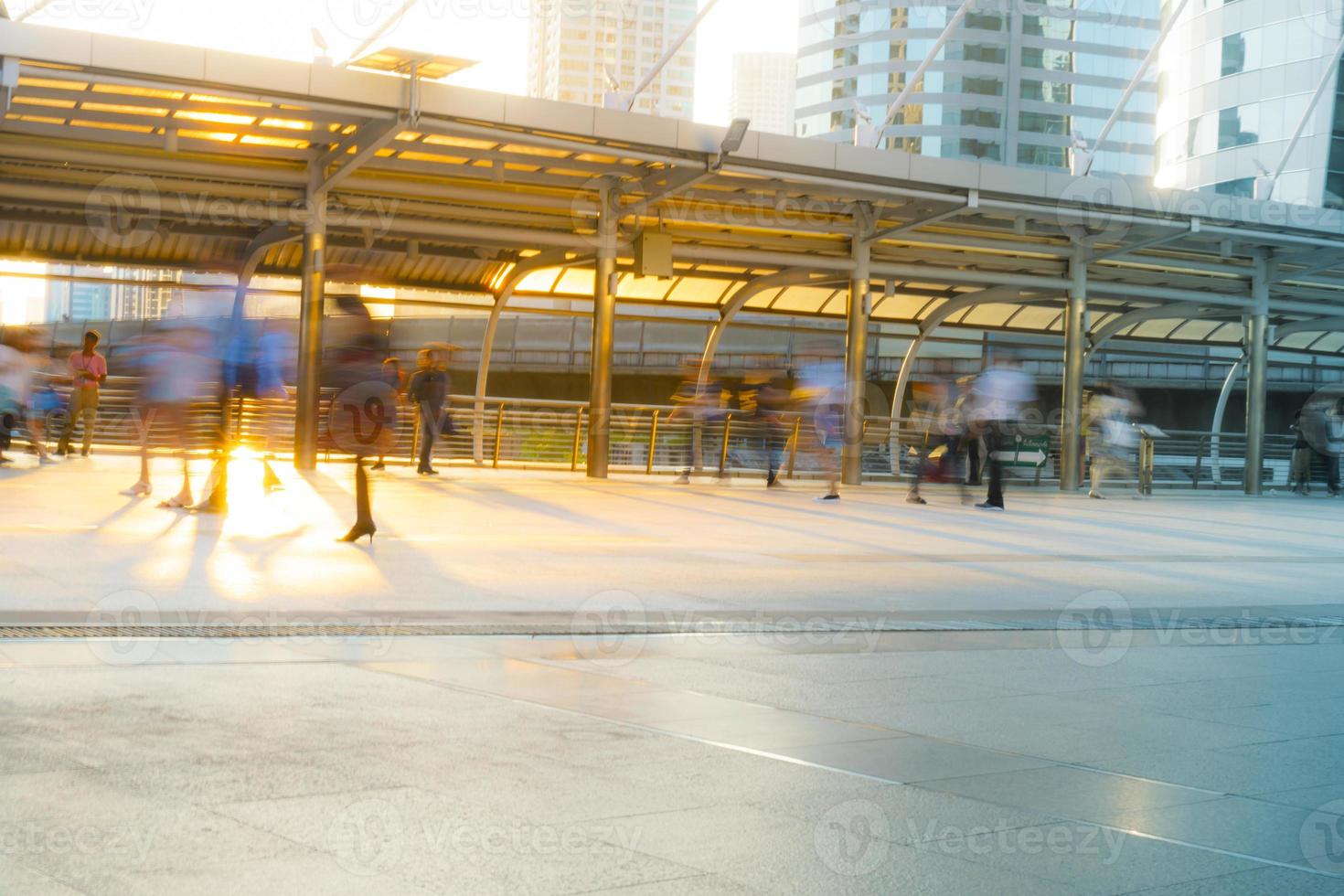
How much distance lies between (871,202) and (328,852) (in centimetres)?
2108

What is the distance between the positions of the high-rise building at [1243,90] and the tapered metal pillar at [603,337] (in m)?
42.0

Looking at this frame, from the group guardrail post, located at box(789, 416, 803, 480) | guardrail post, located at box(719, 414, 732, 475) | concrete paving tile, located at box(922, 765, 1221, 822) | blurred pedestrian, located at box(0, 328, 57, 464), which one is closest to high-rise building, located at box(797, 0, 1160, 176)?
guardrail post, located at box(719, 414, 732, 475)

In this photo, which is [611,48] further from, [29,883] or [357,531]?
[29,883]

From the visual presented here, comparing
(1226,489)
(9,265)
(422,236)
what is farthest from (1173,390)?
(9,265)

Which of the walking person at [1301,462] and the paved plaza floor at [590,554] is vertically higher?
the walking person at [1301,462]

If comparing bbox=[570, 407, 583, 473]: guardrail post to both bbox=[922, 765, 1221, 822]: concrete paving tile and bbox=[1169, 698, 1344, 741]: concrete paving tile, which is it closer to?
bbox=[1169, 698, 1344, 741]: concrete paving tile

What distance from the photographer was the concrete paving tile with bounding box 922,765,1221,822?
4117 millimetres

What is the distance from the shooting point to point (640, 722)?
16.6 feet

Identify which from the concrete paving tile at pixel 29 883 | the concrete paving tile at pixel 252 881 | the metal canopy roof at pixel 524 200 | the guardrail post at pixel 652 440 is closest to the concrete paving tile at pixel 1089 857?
the concrete paving tile at pixel 252 881

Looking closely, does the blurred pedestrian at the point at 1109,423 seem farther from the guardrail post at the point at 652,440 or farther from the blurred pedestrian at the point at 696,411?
the guardrail post at the point at 652,440

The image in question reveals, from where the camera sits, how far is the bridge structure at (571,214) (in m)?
17.2

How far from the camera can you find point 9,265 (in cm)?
2342

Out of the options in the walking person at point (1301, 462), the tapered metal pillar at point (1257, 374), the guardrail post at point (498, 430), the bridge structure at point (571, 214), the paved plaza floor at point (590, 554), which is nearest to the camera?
the paved plaza floor at point (590, 554)

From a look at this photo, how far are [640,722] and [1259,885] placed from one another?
2.17 meters
